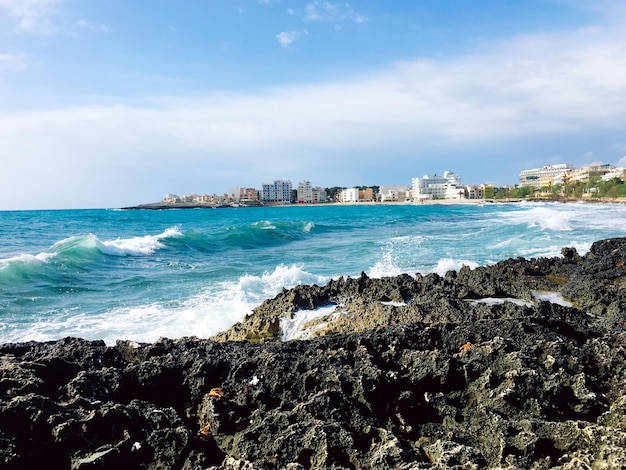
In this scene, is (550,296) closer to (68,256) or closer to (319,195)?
(68,256)

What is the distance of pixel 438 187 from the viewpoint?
151750 millimetres

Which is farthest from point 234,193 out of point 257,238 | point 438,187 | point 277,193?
point 257,238

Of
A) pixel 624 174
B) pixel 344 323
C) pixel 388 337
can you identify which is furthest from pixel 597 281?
pixel 624 174

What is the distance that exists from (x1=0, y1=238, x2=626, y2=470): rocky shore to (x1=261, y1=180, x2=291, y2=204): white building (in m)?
153

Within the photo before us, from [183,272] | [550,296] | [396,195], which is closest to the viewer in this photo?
[550,296]

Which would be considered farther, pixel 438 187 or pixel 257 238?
pixel 438 187

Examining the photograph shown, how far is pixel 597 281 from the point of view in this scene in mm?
8672

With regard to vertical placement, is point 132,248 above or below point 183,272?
above

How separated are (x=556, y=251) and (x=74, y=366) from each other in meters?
16.5

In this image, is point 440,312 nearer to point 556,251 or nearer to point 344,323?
point 344,323

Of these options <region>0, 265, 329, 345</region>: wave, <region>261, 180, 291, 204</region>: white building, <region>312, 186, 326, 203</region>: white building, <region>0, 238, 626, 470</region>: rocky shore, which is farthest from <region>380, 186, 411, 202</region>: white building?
<region>0, 238, 626, 470</region>: rocky shore

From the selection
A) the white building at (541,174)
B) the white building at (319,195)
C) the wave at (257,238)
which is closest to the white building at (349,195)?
the white building at (319,195)

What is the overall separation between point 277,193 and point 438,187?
52.0 m

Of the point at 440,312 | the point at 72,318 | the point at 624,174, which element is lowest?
the point at 72,318
